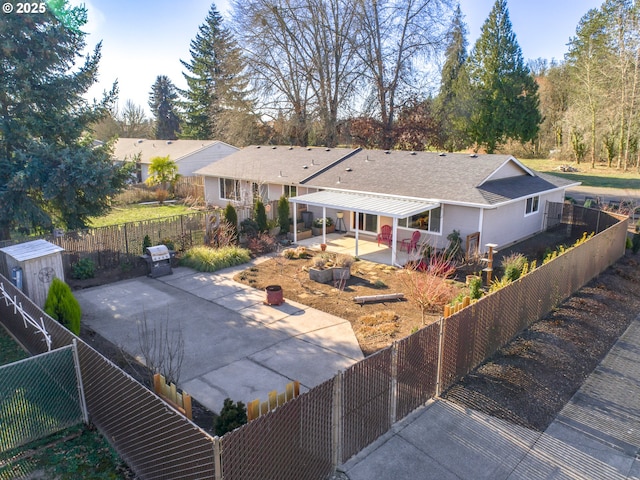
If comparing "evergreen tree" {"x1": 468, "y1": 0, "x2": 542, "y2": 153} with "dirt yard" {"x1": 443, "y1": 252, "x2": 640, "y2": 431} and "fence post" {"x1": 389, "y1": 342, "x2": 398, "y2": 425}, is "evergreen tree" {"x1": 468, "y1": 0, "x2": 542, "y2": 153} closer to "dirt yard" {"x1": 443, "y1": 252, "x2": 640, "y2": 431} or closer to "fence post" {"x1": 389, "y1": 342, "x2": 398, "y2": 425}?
"dirt yard" {"x1": 443, "y1": 252, "x2": 640, "y2": 431}

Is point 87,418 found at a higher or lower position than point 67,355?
lower

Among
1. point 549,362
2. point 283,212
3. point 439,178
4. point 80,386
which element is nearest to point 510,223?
point 439,178

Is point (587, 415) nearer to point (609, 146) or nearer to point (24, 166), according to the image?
point (24, 166)

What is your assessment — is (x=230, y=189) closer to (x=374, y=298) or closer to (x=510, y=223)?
(x=510, y=223)

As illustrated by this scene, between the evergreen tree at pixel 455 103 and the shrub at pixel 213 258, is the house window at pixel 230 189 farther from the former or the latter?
the evergreen tree at pixel 455 103

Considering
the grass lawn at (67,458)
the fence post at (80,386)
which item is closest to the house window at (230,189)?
the fence post at (80,386)

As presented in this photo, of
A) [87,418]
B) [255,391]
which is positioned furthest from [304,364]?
[87,418]

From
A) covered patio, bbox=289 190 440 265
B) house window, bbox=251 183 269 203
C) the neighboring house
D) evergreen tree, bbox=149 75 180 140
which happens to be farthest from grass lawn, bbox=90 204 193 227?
evergreen tree, bbox=149 75 180 140
